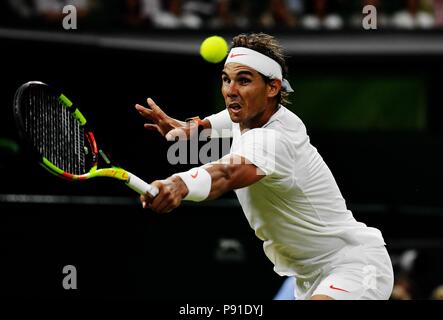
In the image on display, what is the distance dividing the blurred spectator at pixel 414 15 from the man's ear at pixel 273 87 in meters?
→ 5.40

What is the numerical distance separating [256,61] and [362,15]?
5.18 meters

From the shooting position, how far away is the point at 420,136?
1008 cm

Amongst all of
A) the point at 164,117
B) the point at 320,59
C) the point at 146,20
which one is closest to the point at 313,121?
the point at 320,59

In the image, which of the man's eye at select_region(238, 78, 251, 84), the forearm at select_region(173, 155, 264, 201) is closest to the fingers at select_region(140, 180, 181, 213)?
the forearm at select_region(173, 155, 264, 201)

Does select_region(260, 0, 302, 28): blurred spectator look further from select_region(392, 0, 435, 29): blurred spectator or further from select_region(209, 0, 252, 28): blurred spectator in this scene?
select_region(392, 0, 435, 29): blurred spectator

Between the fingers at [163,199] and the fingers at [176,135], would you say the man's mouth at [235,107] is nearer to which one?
the fingers at [176,135]

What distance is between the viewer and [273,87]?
5.33 meters

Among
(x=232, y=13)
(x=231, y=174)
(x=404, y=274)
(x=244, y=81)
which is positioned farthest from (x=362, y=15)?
(x=231, y=174)

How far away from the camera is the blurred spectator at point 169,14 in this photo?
10.3 meters

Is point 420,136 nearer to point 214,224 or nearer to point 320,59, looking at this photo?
point 320,59

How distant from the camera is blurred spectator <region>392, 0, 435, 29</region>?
10.4m

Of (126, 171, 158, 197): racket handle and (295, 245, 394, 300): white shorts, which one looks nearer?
(126, 171, 158, 197): racket handle

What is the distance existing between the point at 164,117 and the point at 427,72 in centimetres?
506

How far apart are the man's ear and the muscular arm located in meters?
0.72
